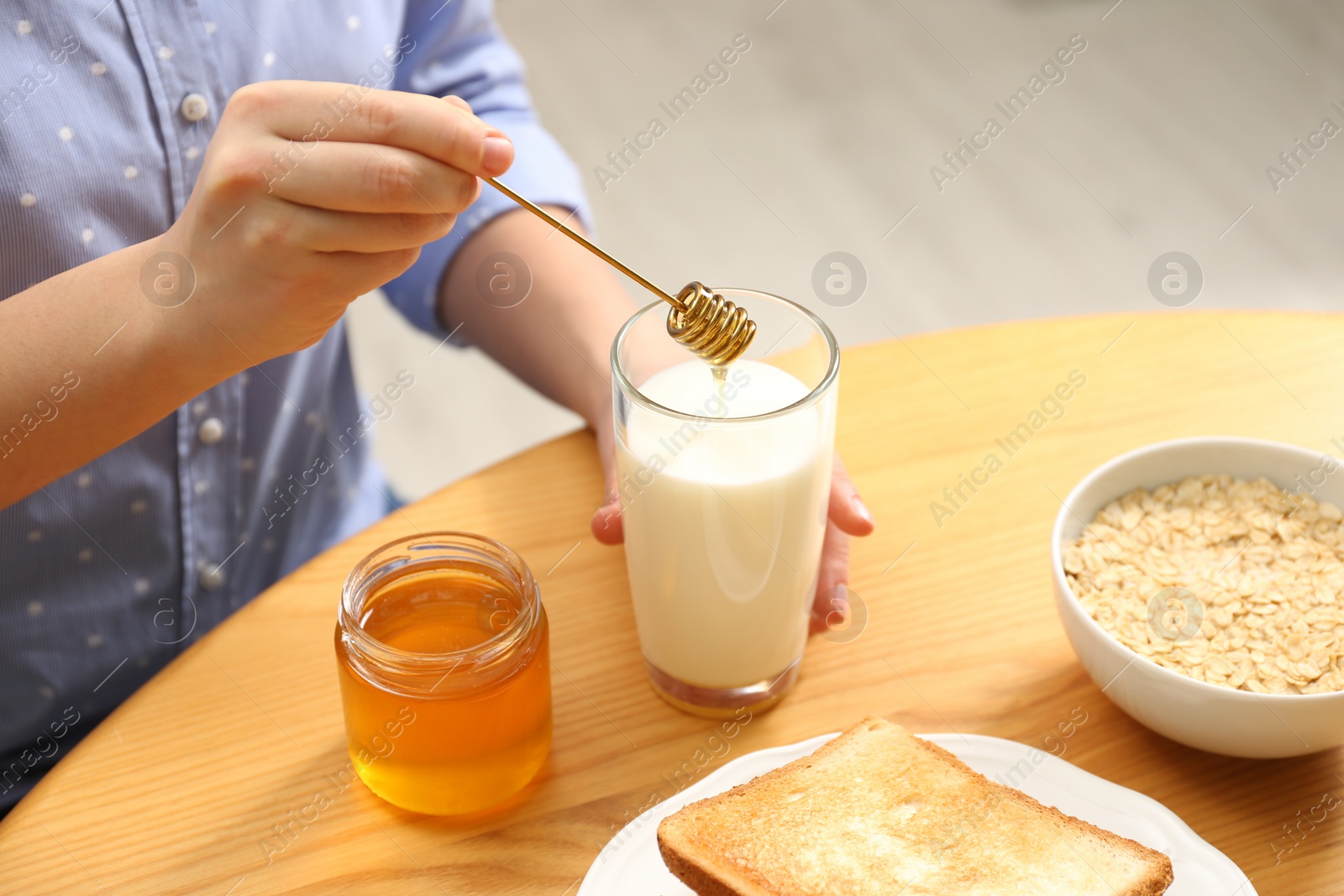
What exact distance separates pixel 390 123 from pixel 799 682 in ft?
1.41

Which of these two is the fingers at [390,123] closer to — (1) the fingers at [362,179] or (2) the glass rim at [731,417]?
(1) the fingers at [362,179]

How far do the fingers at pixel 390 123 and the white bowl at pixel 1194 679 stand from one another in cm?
41

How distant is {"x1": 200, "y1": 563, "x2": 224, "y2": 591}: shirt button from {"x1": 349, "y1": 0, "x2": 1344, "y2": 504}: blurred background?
3.87ft

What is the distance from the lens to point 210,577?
957 millimetres

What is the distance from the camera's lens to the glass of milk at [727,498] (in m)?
A: 0.66

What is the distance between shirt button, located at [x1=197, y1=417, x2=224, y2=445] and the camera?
2.95 feet

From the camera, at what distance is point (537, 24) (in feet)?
10.8

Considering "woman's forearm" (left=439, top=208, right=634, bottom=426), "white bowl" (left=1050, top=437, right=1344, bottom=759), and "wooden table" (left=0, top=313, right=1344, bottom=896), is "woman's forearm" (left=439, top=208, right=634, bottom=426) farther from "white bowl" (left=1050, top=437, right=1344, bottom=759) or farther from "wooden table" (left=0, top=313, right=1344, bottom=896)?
"white bowl" (left=1050, top=437, right=1344, bottom=759)

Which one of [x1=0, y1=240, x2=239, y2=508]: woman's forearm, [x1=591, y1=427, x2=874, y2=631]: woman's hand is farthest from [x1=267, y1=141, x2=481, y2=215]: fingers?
[x1=591, y1=427, x2=874, y2=631]: woman's hand

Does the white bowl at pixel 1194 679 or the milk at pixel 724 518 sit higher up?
the white bowl at pixel 1194 679

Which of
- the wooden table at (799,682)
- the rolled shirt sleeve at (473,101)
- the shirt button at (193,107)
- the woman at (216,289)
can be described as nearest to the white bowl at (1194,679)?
the wooden table at (799,682)

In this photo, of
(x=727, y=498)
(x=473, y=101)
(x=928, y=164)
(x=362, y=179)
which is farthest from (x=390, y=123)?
(x=928, y=164)

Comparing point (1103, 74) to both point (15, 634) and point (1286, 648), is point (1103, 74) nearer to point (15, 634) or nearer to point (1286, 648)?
point (1286, 648)

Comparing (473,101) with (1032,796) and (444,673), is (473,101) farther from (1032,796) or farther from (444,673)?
(1032,796)
